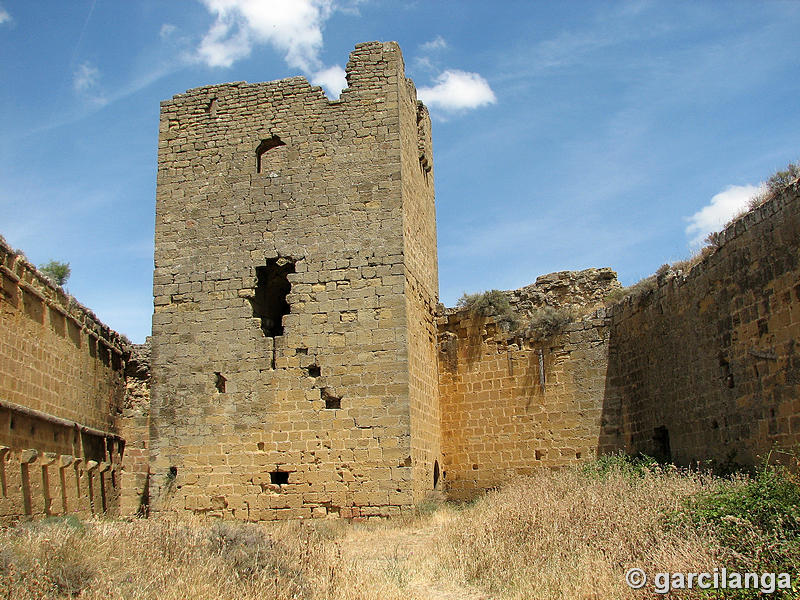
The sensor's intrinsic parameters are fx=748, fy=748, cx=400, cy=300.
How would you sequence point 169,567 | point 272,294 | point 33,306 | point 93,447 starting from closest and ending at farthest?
point 169,567
point 33,306
point 93,447
point 272,294

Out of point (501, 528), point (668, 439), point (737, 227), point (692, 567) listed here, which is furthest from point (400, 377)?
point (692, 567)

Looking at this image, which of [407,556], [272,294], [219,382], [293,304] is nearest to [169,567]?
[407,556]

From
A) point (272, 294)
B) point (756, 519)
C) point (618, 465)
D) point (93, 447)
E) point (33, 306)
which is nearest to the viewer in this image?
point (756, 519)

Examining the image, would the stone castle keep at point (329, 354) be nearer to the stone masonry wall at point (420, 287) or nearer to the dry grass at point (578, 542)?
the stone masonry wall at point (420, 287)

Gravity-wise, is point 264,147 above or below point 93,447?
above

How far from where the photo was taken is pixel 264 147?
12.2m

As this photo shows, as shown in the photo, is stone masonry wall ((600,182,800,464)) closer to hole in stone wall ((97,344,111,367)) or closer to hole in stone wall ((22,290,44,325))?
hole in stone wall ((97,344,111,367))

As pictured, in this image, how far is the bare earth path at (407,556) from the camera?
21.3 ft

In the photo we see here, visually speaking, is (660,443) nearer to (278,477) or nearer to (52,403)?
(278,477)

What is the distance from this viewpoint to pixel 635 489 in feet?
27.5

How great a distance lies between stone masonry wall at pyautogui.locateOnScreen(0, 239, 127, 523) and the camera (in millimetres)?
9023

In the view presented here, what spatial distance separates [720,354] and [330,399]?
208 inches

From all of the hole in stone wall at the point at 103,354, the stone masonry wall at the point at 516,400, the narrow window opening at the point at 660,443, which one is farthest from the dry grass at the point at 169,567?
the narrow window opening at the point at 660,443

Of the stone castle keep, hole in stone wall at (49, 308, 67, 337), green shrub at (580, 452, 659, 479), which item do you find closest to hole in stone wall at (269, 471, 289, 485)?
the stone castle keep
